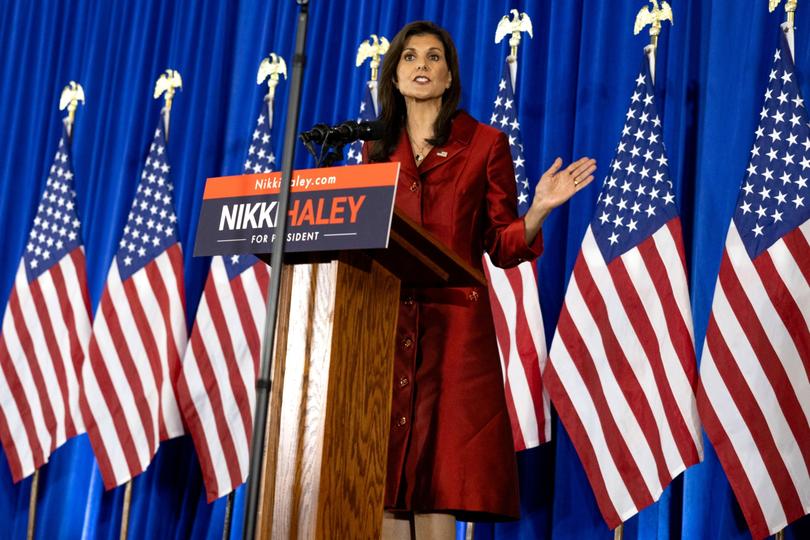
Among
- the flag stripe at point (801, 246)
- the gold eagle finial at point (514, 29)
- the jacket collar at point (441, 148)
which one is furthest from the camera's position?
the gold eagle finial at point (514, 29)

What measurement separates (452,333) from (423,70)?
74 cm

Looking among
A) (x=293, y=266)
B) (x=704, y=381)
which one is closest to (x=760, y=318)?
(x=704, y=381)

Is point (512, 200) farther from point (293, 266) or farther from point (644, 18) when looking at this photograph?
point (644, 18)

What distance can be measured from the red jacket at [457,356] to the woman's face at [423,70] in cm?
15

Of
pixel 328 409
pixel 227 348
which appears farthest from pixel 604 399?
pixel 328 409

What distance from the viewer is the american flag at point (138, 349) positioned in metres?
4.64

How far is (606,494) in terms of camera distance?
3.63 metres

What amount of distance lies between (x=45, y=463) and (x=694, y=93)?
3530mm

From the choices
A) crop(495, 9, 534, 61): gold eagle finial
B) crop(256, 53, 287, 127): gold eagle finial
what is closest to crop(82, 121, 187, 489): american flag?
crop(256, 53, 287, 127): gold eagle finial

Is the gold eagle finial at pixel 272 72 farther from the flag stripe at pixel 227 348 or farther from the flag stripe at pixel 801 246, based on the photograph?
the flag stripe at pixel 801 246

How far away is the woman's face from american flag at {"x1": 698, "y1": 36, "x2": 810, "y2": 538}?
143 centimetres

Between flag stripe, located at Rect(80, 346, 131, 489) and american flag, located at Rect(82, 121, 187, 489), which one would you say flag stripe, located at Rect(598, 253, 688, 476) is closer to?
american flag, located at Rect(82, 121, 187, 489)

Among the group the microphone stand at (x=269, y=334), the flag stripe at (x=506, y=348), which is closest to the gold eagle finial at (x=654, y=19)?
the flag stripe at (x=506, y=348)

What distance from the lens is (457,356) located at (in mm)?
2383
